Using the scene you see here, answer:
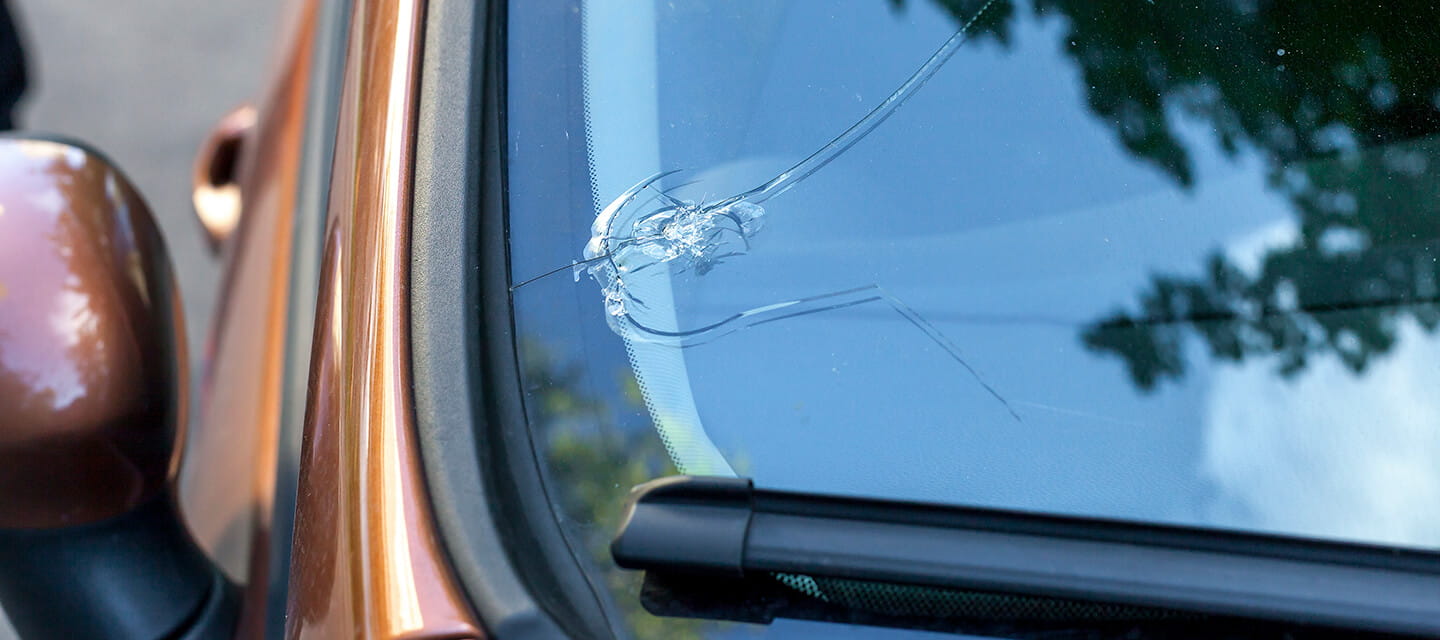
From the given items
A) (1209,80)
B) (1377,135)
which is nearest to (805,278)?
(1209,80)

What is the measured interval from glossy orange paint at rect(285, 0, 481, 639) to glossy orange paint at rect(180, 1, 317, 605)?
60 cm

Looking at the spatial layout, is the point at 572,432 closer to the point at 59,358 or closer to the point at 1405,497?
the point at 59,358

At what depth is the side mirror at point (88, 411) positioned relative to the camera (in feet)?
4.57

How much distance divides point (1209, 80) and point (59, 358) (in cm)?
138

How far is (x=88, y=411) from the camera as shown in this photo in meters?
1.41

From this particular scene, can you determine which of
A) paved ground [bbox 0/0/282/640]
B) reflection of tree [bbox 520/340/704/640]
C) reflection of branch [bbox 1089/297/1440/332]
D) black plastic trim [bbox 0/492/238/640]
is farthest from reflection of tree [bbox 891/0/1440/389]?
paved ground [bbox 0/0/282/640]

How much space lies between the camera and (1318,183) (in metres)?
1.28

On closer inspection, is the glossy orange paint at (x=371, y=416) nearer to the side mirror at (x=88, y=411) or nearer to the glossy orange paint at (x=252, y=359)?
the side mirror at (x=88, y=411)

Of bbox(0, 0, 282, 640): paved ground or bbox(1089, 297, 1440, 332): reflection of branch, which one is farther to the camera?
bbox(0, 0, 282, 640): paved ground

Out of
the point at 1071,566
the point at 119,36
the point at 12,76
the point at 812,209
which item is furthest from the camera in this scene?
the point at 119,36

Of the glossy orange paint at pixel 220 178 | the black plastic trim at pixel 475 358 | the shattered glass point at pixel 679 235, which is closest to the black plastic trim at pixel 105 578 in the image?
the black plastic trim at pixel 475 358

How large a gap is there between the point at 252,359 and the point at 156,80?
9.16 feet

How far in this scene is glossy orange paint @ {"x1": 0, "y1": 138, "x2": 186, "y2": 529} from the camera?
139cm

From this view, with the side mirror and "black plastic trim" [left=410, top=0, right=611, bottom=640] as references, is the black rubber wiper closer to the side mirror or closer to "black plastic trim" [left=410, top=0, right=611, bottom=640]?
"black plastic trim" [left=410, top=0, right=611, bottom=640]
